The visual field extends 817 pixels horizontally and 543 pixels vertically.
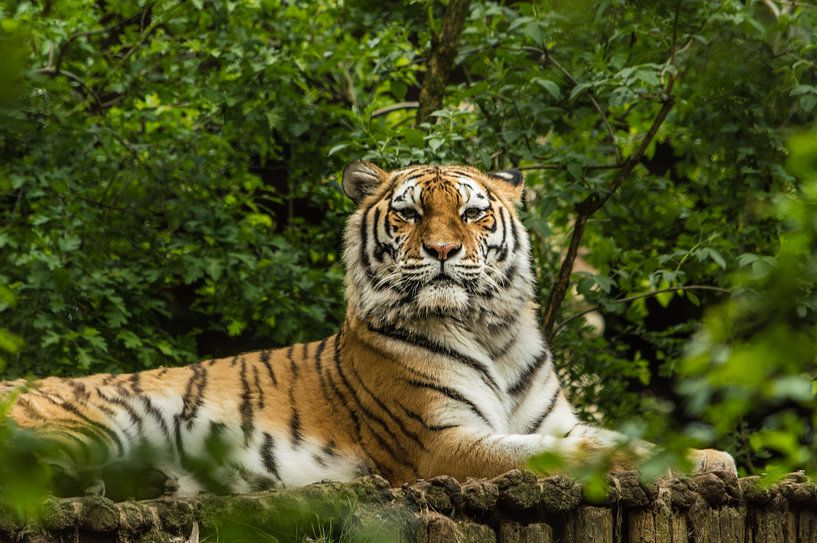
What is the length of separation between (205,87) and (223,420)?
265 centimetres

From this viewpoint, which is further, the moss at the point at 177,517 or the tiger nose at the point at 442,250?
the tiger nose at the point at 442,250

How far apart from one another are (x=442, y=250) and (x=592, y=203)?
1.84m

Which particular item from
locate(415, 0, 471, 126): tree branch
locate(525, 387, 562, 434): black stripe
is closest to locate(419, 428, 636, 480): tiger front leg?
locate(525, 387, 562, 434): black stripe

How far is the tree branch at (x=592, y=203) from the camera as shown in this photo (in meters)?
5.14

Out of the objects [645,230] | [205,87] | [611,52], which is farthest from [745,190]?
[205,87]

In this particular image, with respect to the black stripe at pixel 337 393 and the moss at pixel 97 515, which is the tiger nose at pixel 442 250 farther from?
the moss at pixel 97 515

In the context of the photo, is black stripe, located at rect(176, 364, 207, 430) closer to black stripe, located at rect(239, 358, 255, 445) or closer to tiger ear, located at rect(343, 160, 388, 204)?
black stripe, located at rect(239, 358, 255, 445)

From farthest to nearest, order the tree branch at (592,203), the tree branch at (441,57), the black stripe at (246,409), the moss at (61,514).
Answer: the tree branch at (441,57)
the tree branch at (592,203)
the black stripe at (246,409)
the moss at (61,514)

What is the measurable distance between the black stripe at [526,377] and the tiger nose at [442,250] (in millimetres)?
554

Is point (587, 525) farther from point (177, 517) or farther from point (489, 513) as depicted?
point (177, 517)

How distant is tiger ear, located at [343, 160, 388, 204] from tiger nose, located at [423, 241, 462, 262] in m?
0.61

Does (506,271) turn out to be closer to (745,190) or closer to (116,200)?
(745,190)

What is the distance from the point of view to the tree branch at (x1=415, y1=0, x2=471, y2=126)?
5676 millimetres

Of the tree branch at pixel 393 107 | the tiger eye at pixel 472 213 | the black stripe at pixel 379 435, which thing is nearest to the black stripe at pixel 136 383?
the black stripe at pixel 379 435
